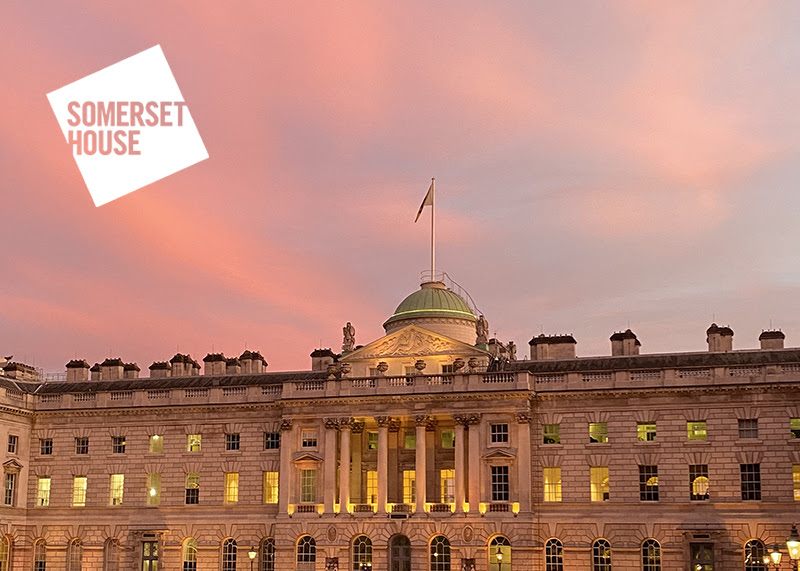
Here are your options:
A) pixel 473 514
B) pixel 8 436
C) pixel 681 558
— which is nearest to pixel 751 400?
pixel 681 558

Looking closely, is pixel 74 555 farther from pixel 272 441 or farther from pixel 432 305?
pixel 432 305

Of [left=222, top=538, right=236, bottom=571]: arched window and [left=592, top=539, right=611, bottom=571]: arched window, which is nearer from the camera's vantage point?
[left=592, top=539, right=611, bottom=571]: arched window

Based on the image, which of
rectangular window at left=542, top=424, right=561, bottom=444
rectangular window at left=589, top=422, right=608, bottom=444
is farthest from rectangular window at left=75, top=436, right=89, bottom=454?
rectangular window at left=589, top=422, right=608, bottom=444

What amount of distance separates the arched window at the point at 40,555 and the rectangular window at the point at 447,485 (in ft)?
93.9

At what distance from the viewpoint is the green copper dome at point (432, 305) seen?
Answer: 7888 cm

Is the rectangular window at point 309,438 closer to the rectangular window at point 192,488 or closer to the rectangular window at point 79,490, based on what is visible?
the rectangular window at point 192,488

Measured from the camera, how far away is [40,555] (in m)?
76.9

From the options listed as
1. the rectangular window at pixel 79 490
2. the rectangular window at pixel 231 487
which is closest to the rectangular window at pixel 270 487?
the rectangular window at pixel 231 487

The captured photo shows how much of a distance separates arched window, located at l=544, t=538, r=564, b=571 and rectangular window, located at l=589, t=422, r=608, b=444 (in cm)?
666

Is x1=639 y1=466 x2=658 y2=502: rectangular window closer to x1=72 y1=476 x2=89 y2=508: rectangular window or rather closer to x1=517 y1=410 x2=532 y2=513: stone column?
x1=517 y1=410 x2=532 y2=513: stone column

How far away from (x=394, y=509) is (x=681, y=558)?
58.6 ft

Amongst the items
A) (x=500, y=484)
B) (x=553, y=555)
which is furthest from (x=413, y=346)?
(x=553, y=555)

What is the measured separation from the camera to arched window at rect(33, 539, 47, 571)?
76.6 meters

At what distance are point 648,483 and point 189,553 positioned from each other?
31189 mm
